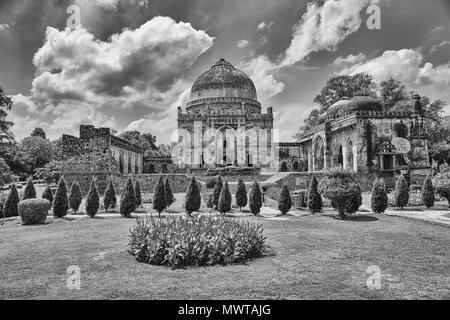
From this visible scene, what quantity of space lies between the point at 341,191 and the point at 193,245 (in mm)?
9373

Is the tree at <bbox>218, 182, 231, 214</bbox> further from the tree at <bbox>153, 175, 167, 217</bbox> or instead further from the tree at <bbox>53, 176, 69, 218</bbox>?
the tree at <bbox>53, 176, 69, 218</bbox>

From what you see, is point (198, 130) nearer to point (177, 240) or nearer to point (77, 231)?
point (77, 231)

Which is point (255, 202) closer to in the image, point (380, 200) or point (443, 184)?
point (380, 200)

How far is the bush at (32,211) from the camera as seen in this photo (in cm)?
1524

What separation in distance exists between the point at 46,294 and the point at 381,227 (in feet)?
36.7

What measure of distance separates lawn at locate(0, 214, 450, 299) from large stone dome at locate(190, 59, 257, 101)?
118ft

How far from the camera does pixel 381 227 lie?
1302cm

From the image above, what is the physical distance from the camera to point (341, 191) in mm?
15422

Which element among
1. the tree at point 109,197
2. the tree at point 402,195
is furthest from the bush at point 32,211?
the tree at point 402,195

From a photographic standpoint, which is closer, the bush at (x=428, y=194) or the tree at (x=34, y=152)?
the bush at (x=428, y=194)

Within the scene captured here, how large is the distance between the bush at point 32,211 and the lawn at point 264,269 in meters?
3.02

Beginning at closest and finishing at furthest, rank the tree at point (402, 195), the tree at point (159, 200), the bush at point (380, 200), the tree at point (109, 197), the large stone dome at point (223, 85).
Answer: the bush at point (380, 200) → the tree at point (159, 200) → the tree at point (402, 195) → the tree at point (109, 197) → the large stone dome at point (223, 85)

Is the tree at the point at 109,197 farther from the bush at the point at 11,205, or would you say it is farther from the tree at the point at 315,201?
the tree at the point at 315,201
